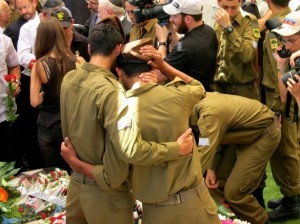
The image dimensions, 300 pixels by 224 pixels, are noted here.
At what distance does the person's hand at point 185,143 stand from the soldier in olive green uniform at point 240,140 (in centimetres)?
81

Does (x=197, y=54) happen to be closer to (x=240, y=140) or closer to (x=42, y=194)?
(x=240, y=140)

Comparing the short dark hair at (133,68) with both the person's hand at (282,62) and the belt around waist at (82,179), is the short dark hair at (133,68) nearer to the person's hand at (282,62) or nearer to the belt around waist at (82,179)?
the belt around waist at (82,179)

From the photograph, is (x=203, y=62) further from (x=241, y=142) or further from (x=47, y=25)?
(x=47, y=25)

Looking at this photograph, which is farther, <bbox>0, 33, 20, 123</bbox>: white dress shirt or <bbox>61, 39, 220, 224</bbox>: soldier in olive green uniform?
<bbox>0, 33, 20, 123</bbox>: white dress shirt

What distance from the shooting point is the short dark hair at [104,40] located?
296 cm

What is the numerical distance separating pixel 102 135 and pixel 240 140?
1568 mm

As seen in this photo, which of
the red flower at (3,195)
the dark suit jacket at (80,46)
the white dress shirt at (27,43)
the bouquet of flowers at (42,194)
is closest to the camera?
the red flower at (3,195)

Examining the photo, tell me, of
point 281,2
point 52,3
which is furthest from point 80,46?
point 281,2

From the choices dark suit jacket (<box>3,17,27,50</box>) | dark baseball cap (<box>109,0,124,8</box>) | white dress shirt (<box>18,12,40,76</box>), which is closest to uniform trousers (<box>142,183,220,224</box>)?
white dress shirt (<box>18,12,40,76</box>)

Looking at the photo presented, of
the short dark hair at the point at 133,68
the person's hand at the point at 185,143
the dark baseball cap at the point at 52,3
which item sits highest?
the short dark hair at the point at 133,68

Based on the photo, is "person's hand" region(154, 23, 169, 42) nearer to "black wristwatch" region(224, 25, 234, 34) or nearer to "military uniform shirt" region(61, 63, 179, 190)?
"black wristwatch" region(224, 25, 234, 34)

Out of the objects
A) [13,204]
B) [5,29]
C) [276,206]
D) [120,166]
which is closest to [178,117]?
[120,166]

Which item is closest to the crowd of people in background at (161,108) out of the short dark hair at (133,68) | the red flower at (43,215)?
the short dark hair at (133,68)

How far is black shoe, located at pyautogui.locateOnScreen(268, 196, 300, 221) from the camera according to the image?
4703mm
